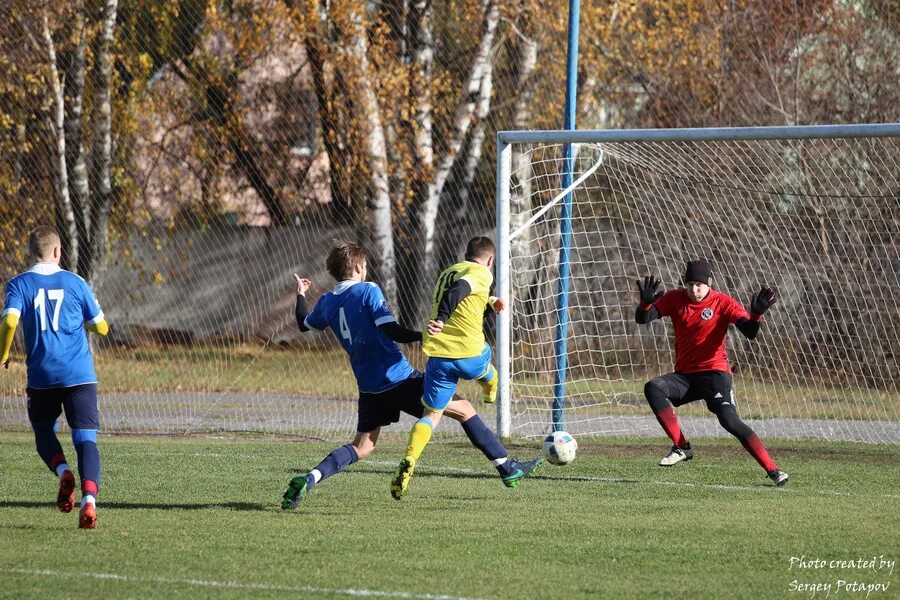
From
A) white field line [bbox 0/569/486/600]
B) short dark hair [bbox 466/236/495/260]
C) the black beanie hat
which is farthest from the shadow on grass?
the black beanie hat

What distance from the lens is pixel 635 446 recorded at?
11.3 metres

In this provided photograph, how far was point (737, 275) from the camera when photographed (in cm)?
1449

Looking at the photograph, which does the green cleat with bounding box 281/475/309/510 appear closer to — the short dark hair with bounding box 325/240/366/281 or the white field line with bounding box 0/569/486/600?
the short dark hair with bounding box 325/240/366/281

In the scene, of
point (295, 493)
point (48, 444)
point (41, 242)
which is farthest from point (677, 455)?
point (41, 242)

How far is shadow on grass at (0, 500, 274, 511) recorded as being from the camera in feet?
24.5

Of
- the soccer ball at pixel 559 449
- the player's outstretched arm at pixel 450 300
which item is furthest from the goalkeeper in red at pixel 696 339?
the player's outstretched arm at pixel 450 300

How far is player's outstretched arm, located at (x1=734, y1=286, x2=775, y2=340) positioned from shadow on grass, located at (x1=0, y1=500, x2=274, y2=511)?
3.54m

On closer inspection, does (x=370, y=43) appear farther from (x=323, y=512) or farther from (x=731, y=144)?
(x=323, y=512)

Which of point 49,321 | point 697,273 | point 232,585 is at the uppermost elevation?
point 49,321

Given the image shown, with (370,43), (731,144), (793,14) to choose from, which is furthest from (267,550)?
(793,14)

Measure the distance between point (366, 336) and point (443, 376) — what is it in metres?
0.55

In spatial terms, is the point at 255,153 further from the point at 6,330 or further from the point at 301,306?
the point at 6,330

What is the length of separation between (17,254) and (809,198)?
9.30m

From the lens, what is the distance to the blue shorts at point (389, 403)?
24.8ft
